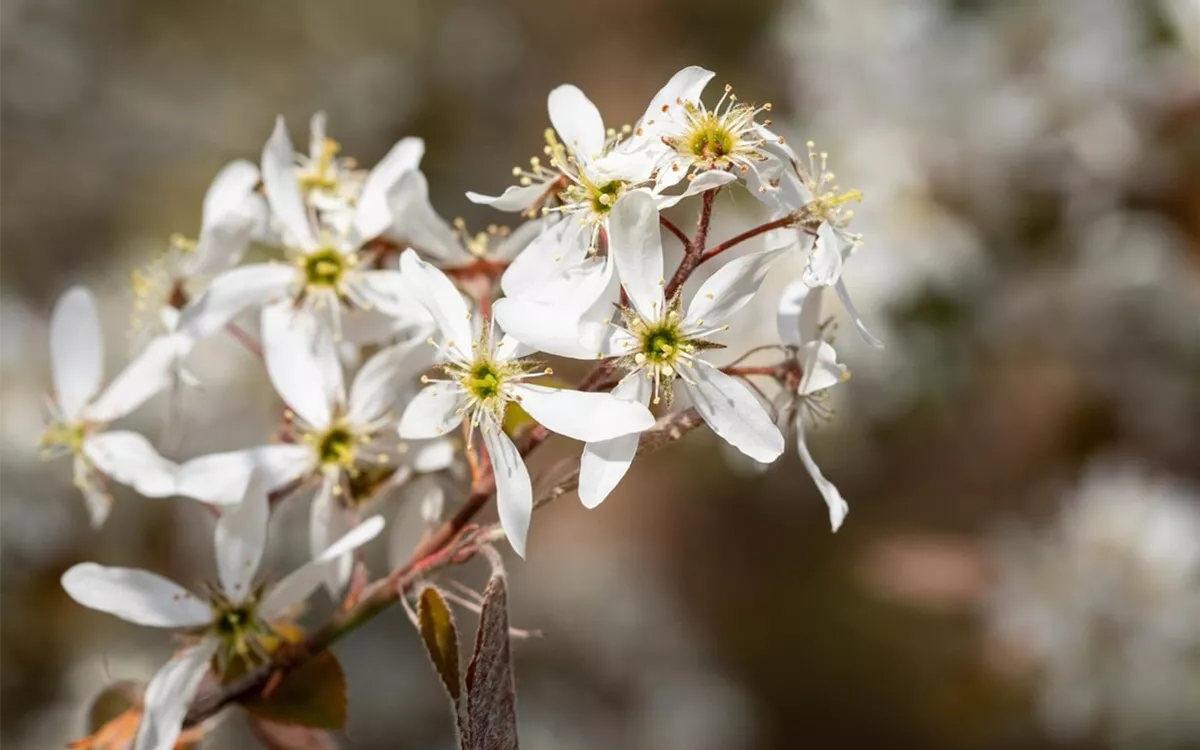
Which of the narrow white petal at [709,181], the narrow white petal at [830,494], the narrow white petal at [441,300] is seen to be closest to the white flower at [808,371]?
the narrow white petal at [830,494]

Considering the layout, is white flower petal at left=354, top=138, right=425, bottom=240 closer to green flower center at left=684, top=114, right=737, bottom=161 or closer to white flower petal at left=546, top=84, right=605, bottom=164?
white flower petal at left=546, top=84, right=605, bottom=164

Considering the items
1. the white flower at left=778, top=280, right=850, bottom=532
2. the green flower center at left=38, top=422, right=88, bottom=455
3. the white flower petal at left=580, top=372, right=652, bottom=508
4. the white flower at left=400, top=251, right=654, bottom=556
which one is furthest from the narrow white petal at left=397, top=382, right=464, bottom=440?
the green flower center at left=38, top=422, right=88, bottom=455

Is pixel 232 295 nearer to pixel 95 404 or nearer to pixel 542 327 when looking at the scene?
pixel 95 404

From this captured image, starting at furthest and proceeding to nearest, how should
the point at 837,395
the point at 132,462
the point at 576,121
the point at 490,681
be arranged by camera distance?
the point at 837,395 < the point at 132,462 < the point at 576,121 < the point at 490,681

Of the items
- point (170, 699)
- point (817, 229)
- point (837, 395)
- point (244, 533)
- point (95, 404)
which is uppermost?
point (837, 395)

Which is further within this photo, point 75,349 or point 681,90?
point 75,349

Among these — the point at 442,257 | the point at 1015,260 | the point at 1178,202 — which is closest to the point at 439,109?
the point at 1015,260

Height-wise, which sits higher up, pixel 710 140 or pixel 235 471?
pixel 710 140

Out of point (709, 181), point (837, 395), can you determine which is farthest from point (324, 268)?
point (837, 395)
